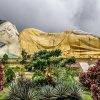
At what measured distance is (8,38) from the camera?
35.8 m

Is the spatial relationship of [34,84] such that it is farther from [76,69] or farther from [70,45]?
[70,45]

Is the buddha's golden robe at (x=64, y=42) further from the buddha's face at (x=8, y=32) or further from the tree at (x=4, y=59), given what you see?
the tree at (x=4, y=59)

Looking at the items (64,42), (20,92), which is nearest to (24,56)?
(64,42)

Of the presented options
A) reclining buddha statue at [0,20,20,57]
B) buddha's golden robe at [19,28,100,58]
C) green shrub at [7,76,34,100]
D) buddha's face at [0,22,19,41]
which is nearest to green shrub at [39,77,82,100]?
green shrub at [7,76,34,100]

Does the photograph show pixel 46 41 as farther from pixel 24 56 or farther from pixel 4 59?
pixel 4 59

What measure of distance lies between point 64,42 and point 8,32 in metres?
4.29

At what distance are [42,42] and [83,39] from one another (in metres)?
3.08

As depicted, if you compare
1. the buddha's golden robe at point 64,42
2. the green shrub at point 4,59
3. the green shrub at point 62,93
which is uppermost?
the buddha's golden robe at point 64,42

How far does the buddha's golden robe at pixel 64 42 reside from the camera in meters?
35.1

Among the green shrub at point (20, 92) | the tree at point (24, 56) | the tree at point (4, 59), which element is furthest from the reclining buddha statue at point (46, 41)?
the green shrub at point (20, 92)

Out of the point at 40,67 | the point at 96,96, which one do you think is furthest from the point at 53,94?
the point at 40,67

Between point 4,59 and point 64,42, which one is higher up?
point 64,42

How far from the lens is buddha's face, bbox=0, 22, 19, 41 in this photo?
3578cm

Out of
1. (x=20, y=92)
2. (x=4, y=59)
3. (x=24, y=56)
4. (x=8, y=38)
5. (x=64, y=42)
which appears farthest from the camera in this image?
(x=8, y=38)
